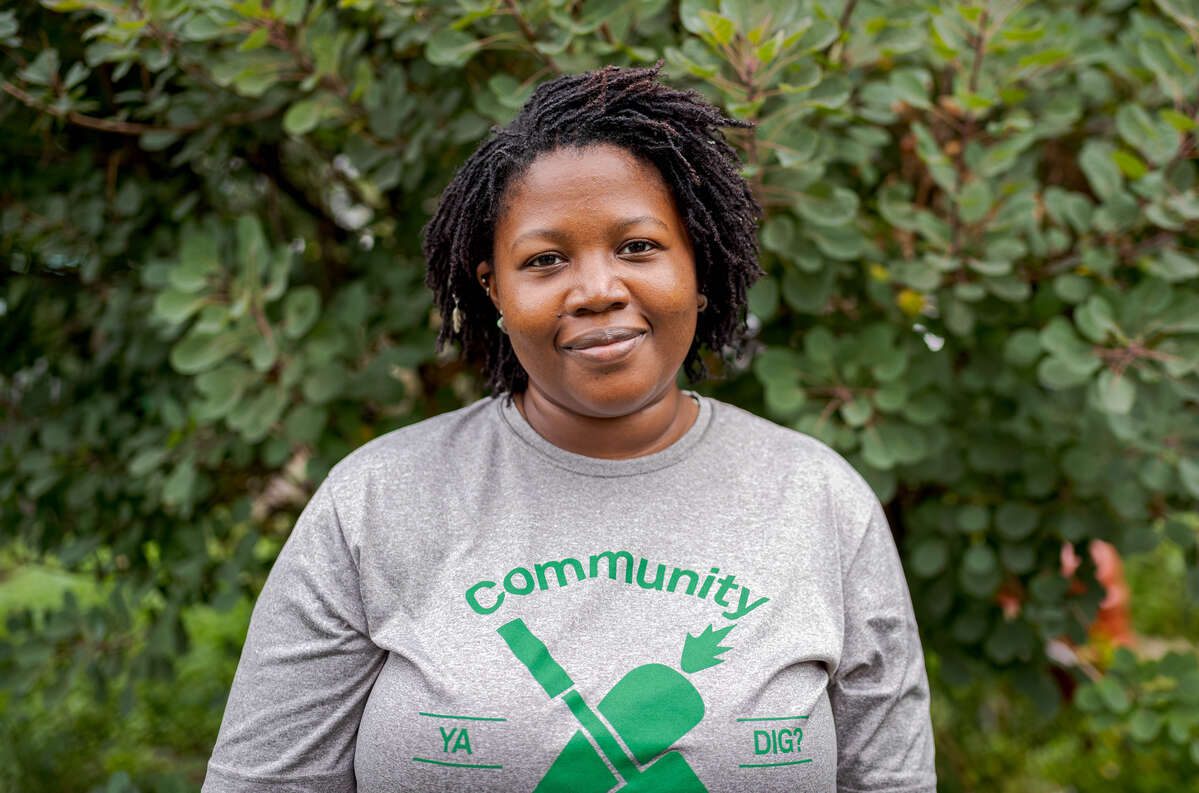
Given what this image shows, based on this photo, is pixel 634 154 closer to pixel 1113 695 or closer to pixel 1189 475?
pixel 1189 475

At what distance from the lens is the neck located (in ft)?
4.79

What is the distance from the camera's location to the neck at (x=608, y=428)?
1461mm

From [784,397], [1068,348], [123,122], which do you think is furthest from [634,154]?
[123,122]

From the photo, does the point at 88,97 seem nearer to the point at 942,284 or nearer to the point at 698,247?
the point at 698,247

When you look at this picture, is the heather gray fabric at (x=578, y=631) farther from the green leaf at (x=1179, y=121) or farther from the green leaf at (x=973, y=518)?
the green leaf at (x=1179, y=121)

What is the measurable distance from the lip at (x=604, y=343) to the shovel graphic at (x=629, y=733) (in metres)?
0.41

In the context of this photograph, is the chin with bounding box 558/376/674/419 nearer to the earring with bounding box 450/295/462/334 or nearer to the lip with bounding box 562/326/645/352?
the lip with bounding box 562/326/645/352

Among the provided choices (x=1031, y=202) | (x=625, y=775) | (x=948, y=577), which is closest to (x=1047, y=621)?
(x=948, y=577)

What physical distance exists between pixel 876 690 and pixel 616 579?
43cm

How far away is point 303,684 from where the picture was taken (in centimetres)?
135

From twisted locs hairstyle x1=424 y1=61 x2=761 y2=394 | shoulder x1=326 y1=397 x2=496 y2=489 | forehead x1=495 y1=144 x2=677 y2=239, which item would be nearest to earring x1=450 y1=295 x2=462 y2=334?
twisted locs hairstyle x1=424 y1=61 x2=761 y2=394

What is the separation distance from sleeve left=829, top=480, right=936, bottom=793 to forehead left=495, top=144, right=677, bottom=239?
0.62 metres

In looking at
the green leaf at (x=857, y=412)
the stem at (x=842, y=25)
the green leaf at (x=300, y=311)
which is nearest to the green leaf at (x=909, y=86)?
the stem at (x=842, y=25)

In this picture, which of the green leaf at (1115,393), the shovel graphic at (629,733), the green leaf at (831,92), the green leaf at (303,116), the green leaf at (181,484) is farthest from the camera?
the green leaf at (181,484)
